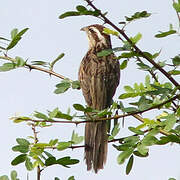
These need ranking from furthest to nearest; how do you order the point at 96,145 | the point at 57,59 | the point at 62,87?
the point at 96,145 < the point at 57,59 < the point at 62,87

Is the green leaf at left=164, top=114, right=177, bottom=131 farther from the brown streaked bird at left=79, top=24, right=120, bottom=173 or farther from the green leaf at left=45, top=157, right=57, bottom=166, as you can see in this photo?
the brown streaked bird at left=79, top=24, right=120, bottom=173

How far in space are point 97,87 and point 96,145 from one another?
744 mm

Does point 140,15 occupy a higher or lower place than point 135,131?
higher

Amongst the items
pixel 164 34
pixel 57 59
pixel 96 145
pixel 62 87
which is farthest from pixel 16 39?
pixel 96 145

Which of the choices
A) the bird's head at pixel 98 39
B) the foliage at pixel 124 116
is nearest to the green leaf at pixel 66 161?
the foliage at pixel 124 116

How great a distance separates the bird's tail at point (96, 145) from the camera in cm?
366

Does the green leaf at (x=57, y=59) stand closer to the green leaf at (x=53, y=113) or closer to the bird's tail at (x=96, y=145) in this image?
the bird's tail at (x=96, y=145)

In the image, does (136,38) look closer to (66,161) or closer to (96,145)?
(66,161)

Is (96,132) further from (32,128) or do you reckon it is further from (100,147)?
(32,128)

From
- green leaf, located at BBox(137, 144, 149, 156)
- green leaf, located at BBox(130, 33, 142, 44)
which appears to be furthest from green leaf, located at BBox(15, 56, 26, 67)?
green leaf, located at BBox(137, 144, 149, 156)

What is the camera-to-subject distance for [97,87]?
4.44 meters

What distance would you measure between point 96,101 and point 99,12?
6.38 feet

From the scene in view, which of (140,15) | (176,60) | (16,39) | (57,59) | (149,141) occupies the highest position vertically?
(140,15)

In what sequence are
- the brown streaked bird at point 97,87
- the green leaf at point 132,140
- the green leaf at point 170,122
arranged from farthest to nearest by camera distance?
the brown streaked bird at point 97,87 → the green leaf at point 132,140 → the green leaf at point 170,122
